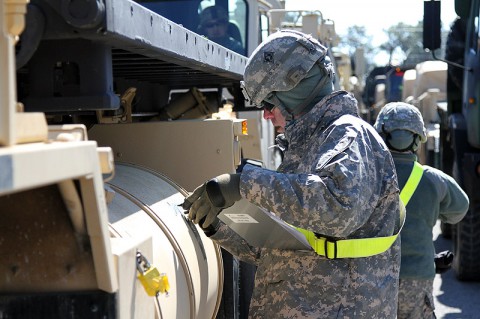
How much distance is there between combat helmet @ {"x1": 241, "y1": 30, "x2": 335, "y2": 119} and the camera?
3.46 m

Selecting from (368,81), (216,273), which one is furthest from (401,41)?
(216,273)

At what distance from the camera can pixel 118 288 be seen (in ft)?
7.92

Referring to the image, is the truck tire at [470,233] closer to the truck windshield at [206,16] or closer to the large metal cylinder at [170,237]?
the truck windshield at [206,16]

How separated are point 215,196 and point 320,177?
37cm

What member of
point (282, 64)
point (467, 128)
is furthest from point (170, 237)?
point (467, 128)

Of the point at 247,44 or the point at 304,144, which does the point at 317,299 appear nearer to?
the point at 304,144

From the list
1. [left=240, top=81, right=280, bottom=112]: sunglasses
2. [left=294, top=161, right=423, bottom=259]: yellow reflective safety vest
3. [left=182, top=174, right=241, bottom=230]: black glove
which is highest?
[left=240, top=81, right=280, bottom=112]: sunglasses

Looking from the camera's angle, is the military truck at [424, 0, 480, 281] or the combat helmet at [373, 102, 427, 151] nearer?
the combat helmet at [373, 102, 427, 151]

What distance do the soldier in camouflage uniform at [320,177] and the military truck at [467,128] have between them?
4.52 m

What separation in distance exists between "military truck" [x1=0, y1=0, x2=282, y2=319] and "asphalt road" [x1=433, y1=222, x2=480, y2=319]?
385 cm

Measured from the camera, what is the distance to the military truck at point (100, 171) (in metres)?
2.06

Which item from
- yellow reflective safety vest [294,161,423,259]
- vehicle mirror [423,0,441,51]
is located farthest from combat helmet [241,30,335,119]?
vehicle mirror [423,0,441,51]

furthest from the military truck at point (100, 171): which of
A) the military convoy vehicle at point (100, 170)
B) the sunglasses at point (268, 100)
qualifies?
the sunglasses at point (268, 100)

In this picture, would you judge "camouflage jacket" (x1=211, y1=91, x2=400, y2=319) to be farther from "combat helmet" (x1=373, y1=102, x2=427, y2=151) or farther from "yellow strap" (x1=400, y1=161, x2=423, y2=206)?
"combat helmet" (x1=373, y1=102, x2=427, y2=151)
